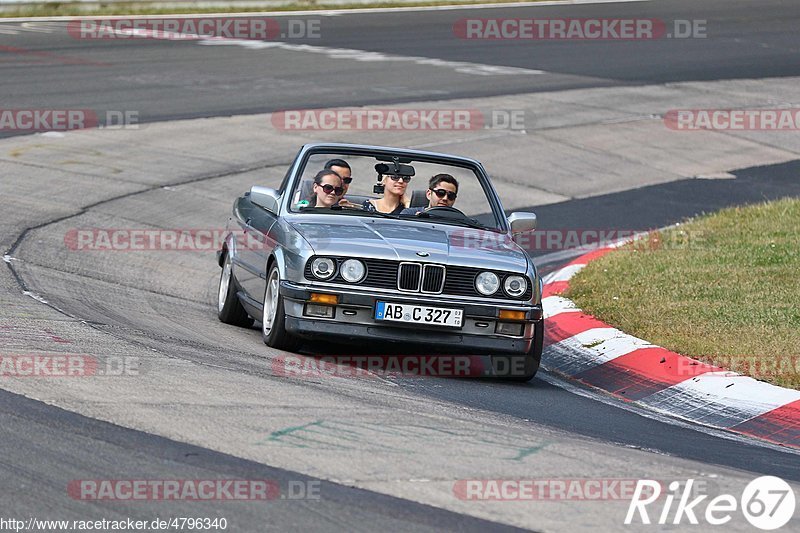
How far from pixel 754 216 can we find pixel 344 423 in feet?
30.5

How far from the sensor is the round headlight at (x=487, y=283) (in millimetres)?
8805

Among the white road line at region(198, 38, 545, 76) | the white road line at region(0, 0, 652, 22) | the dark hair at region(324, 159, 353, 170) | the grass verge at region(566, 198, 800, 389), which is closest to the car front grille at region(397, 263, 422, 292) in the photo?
the dark hair at region(324, 159, 353, 170)

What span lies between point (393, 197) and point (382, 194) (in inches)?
9.9

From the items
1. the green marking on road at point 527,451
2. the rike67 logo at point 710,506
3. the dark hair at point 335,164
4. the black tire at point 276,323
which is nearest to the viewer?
the rike67 logo at point 710,506

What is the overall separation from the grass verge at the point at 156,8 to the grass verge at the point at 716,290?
19266mm

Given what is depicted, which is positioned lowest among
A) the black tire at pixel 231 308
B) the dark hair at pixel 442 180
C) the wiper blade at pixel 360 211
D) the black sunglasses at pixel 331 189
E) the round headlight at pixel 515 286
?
the black tire at pixel 231 308

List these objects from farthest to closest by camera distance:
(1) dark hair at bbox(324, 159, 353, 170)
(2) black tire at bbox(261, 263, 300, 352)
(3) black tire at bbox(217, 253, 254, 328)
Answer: (3) black tire at bbox(217, 253, 254, 328) → (1) dark hair at bbox(324, 159, 353, 170) → (2) black tire at bbox(261, 263, 300, 352)

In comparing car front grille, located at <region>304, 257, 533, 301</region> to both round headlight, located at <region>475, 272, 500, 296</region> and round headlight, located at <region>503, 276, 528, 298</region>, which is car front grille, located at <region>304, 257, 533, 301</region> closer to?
round headlight, located at <region>475, 272, 500, 296</region>

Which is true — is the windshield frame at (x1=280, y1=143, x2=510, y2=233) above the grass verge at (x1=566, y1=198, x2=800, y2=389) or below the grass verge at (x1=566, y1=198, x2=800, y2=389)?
above

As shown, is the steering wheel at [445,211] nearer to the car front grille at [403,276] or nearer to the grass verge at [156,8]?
the car front grille at [403,276]

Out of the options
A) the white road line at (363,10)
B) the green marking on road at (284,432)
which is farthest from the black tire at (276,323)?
the white road line at (363,10)

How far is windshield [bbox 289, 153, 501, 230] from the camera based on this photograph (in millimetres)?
9844

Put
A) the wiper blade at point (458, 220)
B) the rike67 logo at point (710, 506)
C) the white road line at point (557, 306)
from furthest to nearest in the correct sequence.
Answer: the white road line at point (557, 306), the wiper blade at point (458, 220), the rike67 logo at point (710, 506)

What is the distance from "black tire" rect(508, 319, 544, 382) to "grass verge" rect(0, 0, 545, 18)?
2334cm
